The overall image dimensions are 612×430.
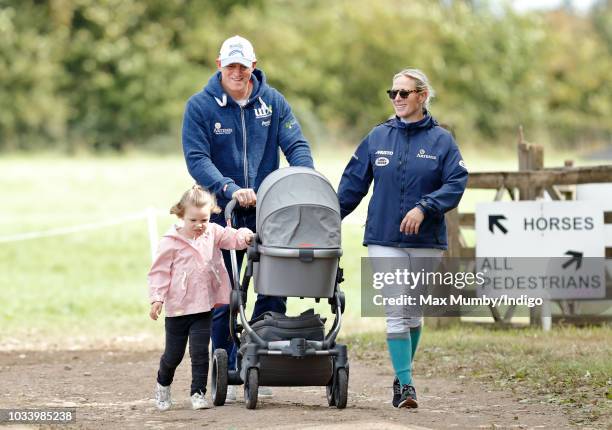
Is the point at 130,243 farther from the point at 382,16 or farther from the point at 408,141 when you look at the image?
the point at 382,16

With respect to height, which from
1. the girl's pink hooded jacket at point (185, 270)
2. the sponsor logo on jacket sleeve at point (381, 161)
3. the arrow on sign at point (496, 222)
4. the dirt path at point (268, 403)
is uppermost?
the sponsor logo on jacket sleeve at point (381, 161)

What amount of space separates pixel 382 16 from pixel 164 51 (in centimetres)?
1259

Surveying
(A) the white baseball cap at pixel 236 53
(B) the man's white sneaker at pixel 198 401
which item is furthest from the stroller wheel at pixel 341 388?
(A) the white baseball cap at pixel 236 53

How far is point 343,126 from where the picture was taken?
53.2m

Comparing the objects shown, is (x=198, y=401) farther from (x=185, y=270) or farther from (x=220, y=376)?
(x=185, y=270)

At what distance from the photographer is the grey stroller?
24.3 feet

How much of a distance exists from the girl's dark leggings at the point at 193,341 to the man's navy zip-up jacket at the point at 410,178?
1153 millimetres

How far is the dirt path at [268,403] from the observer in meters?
7.24

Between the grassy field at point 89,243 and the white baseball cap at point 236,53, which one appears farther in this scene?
the grassy field at point 89,243

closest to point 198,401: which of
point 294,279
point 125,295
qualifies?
point 294,279

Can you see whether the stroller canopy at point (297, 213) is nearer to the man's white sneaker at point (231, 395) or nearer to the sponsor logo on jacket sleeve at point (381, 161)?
the sponsor logo on jacket sleeve at point (381, 161)

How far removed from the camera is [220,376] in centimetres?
782

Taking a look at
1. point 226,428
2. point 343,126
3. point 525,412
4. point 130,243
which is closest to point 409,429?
point 226,428

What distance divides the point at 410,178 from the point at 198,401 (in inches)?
75.1
